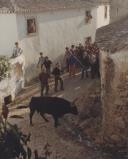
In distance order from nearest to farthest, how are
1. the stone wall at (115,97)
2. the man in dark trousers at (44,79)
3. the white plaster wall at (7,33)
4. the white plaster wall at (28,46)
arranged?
the stone wall at (115,97), the man in dark trousers at (44,79), the white plaster wall at (7,33), the white plaster wall at (28,46)

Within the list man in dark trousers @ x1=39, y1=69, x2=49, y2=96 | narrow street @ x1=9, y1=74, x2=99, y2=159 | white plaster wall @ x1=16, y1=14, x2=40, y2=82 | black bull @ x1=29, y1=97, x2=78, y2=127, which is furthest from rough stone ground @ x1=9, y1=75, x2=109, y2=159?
white plaster wall @ x1=16, y1=14, x2=40, y2=82

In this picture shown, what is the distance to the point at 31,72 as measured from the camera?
2147 centimetres

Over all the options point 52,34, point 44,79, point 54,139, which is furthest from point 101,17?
point 54,139

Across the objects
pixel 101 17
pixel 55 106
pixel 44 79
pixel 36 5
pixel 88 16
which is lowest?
pixel 55 106

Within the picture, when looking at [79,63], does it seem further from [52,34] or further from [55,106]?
[55,106]

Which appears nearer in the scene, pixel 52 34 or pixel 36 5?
pixel 36 5

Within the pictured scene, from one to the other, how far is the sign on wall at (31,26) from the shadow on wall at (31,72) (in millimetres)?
1852

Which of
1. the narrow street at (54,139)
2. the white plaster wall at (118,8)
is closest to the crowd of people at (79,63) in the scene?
the narrow street at (54,139)

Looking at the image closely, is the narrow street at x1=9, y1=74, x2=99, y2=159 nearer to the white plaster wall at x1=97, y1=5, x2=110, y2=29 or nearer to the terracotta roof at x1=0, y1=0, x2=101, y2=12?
the terracotta roof at x1=0, y1=0, x2=101, y2=12

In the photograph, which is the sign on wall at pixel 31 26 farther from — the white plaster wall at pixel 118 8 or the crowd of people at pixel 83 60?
the white plaster wall at pixel 118 8

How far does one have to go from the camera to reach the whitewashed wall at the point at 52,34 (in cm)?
2114

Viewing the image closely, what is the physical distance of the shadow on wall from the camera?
21047 mm

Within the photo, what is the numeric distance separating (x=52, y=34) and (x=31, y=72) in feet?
10.1

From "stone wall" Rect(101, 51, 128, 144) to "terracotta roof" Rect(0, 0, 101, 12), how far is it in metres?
9.27
